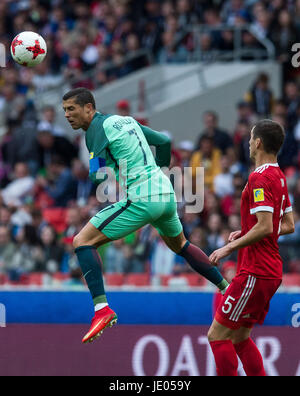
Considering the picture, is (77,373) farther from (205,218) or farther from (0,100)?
(0,100)

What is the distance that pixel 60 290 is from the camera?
10.2 meters

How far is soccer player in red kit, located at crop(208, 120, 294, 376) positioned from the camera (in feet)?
22.0

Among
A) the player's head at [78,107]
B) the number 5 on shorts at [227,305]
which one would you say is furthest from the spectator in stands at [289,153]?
the number 5 on shorts at [227,305]

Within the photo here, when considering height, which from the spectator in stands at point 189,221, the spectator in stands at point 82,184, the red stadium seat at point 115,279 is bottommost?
the red stadium seat at point 115,279

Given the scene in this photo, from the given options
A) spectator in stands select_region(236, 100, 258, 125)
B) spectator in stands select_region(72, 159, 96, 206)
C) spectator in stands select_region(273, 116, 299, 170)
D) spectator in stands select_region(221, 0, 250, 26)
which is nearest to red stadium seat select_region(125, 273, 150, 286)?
spectator in stands select_region(72, 159, 96, 206)

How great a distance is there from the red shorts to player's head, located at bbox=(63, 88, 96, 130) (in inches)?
70.6

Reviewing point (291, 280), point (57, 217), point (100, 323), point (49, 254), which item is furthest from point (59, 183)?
point (100, 323)

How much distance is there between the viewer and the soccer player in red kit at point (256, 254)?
6.70 meters

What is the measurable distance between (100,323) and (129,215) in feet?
2.93

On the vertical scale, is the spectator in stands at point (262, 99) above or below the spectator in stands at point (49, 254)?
above

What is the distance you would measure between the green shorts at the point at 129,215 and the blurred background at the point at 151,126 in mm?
2395

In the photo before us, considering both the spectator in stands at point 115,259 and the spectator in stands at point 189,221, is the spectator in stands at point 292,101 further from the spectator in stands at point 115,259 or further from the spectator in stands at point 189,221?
the spectator in stands at point 115,259
